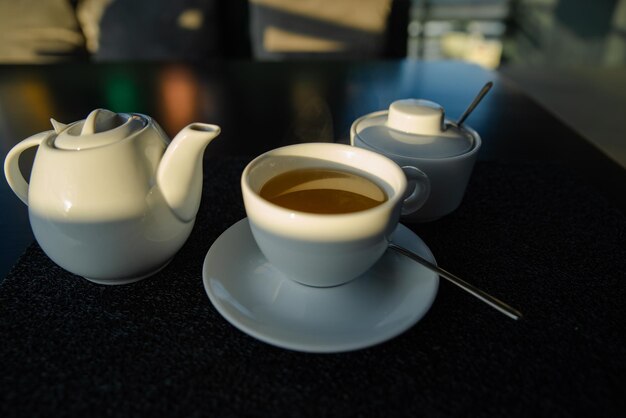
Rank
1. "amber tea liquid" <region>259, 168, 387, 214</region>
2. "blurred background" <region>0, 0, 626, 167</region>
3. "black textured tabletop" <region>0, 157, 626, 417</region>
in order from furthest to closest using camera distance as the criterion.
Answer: "blurred background" <region>0, 0, 626, 167</region> < "amber tea liquid" <region>259, 168, 387, 214</region> < "black textured tabletop" <region>0, 157, 626, 417</region>

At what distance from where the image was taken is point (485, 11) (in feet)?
9.39

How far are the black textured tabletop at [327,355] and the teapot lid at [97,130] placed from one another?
0.51 ft

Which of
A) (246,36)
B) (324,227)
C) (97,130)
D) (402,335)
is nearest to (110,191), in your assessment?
(97,130)

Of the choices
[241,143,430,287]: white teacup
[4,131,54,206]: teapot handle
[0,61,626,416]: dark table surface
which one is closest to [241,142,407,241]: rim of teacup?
[241,143,430,287]: white teacup

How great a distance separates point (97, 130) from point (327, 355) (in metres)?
0.30

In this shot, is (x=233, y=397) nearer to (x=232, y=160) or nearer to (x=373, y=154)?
(x=373, y=154)

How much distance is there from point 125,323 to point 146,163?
0.15 metres

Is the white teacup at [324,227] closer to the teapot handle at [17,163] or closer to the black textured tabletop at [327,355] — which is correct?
the black textured tabletop at [327,355]

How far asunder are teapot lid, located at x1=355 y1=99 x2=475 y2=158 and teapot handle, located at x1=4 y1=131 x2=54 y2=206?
0.36 metres

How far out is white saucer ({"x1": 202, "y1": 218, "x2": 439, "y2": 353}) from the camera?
0.39 metres

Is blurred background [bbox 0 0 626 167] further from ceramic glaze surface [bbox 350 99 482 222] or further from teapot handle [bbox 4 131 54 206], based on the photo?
teapot handle [bbox 4 131 54 206]

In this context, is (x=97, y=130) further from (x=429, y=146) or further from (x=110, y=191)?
(x=429, y=146)

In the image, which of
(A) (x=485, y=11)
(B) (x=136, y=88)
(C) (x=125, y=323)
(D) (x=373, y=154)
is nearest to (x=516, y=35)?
(A) (x=485, y=11)

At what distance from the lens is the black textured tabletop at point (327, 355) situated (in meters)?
0.36
